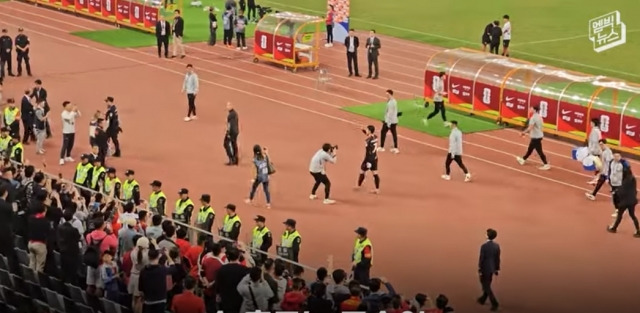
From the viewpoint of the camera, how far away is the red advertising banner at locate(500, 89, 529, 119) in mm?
36938

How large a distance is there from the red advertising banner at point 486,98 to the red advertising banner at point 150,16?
57.0 ft

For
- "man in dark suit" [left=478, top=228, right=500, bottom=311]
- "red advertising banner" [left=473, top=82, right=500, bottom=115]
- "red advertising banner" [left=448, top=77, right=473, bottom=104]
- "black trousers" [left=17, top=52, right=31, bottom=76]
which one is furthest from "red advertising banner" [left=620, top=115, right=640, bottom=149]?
"black trousers" [left=17, top=52, right=31, bottom=76]

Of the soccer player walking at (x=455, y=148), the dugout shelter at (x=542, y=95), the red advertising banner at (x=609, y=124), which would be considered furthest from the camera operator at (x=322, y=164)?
the dugout shelter at (x=542, y=95)

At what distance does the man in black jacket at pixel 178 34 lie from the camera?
46.2 meters

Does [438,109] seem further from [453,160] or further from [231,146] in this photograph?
[231,146]

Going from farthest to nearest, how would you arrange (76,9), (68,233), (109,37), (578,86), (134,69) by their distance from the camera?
(76,9) < (109,37) < (134,69) < (578,86) < (68,233)

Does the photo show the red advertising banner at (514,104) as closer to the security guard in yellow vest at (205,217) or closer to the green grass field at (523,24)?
the green grass field at (523,24)

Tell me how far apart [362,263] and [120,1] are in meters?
33.4

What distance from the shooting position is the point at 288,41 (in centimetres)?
4488

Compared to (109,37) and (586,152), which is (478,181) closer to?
(586,152)

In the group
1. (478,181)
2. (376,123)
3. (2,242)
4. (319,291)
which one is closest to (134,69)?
(376,123)

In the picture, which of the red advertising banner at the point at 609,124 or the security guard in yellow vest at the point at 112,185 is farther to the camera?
Answer: the red advertising banner at the point at 609,124

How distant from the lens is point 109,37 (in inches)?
2025

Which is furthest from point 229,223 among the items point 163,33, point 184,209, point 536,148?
point 163,33
